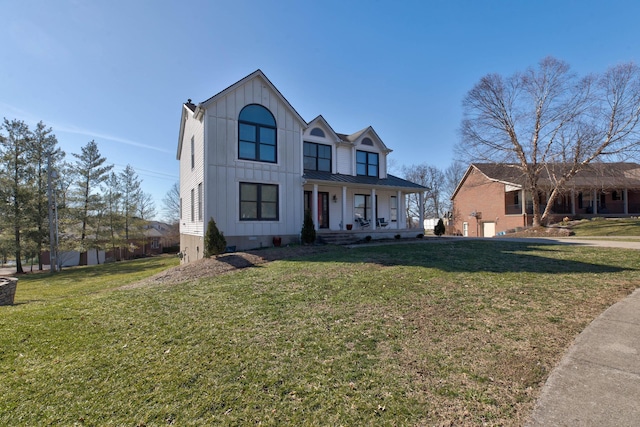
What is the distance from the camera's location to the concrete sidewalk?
2381 millimetres

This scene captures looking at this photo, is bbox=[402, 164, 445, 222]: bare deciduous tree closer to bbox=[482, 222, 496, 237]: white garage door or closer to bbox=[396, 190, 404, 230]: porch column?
bbox=[482, 222, 496, 237]: white garage door

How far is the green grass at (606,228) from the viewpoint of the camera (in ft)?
67.1

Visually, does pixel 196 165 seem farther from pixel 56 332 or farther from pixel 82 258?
pixel 82 258

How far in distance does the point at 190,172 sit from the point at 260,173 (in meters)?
4.50

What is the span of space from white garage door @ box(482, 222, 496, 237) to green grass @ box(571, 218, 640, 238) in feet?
24.2

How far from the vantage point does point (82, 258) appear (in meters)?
31.8

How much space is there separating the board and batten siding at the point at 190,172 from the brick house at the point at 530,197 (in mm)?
25297

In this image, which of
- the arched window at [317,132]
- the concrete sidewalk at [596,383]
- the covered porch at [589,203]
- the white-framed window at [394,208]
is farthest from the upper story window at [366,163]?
the covered porch at [589,203]

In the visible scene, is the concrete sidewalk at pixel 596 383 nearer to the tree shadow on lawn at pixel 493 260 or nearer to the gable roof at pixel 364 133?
the tree shadow on lawn at pixel 493 260

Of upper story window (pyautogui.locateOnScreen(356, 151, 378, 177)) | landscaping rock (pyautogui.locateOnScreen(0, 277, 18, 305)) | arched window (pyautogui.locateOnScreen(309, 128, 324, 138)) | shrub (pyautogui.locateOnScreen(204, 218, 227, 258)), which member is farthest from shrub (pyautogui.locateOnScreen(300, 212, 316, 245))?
landscaping rock (pyautogui.locateOnScreen(0, 277, 18, 305))

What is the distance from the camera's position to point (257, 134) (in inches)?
533

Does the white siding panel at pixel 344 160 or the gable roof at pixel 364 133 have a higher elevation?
the gable roof at pixel 364 133

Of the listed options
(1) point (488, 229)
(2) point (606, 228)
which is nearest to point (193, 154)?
(2) point (606, 228)

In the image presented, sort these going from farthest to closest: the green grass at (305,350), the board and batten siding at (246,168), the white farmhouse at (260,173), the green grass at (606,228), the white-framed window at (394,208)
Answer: the green grass at (606,228), the white-framed window at (394,208), the white farmhouse at (260,173), the board and batten siding at (246,168), the green grass at (305,350)
